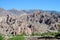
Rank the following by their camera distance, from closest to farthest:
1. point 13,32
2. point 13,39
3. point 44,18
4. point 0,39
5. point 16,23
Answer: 1. point 0,39
2. point 13,39
3. point 13,32
4. point 16,23
5. point 44,18

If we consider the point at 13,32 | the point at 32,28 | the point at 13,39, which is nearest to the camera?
the point at 13,39

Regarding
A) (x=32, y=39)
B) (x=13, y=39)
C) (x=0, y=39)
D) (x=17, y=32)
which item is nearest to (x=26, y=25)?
(x=17, y=32)

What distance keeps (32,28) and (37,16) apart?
40497 millimetres

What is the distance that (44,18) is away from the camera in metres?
108

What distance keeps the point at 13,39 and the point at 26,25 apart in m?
32.0

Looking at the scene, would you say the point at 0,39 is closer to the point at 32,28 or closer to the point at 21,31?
the point at 21,31

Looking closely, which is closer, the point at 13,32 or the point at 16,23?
the point at 13,32

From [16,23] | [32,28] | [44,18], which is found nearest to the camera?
[16,23]

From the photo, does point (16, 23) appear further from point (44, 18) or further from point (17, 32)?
point (44, 18)

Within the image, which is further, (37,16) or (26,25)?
(37,16)

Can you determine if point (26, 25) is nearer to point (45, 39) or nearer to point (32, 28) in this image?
point (32, 28)

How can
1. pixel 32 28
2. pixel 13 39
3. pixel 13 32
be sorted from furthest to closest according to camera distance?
pixel 32 28 → pixel 13 32 → pixel 13 39

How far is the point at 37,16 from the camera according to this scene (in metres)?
111

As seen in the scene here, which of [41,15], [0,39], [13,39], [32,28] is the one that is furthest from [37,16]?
[0,39]
